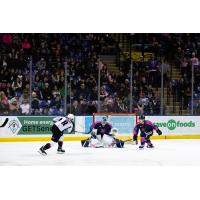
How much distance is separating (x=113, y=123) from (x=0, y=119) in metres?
2.92

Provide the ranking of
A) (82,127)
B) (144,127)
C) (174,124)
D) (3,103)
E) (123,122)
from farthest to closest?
(174,124)
(123,122)
(82,127)
(3,103)
(144,127)

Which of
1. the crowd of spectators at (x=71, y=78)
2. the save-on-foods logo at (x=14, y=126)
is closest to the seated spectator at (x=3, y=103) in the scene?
the crowd of spectators at (x=71, y=78)

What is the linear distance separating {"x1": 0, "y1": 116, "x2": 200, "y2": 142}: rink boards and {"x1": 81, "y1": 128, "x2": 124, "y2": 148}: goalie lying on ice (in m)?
0.72

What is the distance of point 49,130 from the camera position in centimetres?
1523

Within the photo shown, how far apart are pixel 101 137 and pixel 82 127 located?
5.25 ft

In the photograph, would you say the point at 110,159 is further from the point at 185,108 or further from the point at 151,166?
the point at 185,108

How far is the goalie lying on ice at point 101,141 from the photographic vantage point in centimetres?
1395

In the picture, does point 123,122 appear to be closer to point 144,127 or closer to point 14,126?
point 144,127

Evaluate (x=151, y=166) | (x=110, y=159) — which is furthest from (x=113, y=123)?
(x=151, y=166)

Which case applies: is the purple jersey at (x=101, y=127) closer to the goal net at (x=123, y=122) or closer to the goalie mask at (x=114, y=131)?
the goalie mask at (x=114, y=131)

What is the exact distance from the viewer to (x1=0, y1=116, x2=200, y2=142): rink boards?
48.9ft

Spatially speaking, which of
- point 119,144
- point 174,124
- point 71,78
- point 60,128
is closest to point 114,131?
point 119,144

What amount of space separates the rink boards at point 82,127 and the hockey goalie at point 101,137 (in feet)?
2.45

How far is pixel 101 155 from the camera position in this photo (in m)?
12.8
